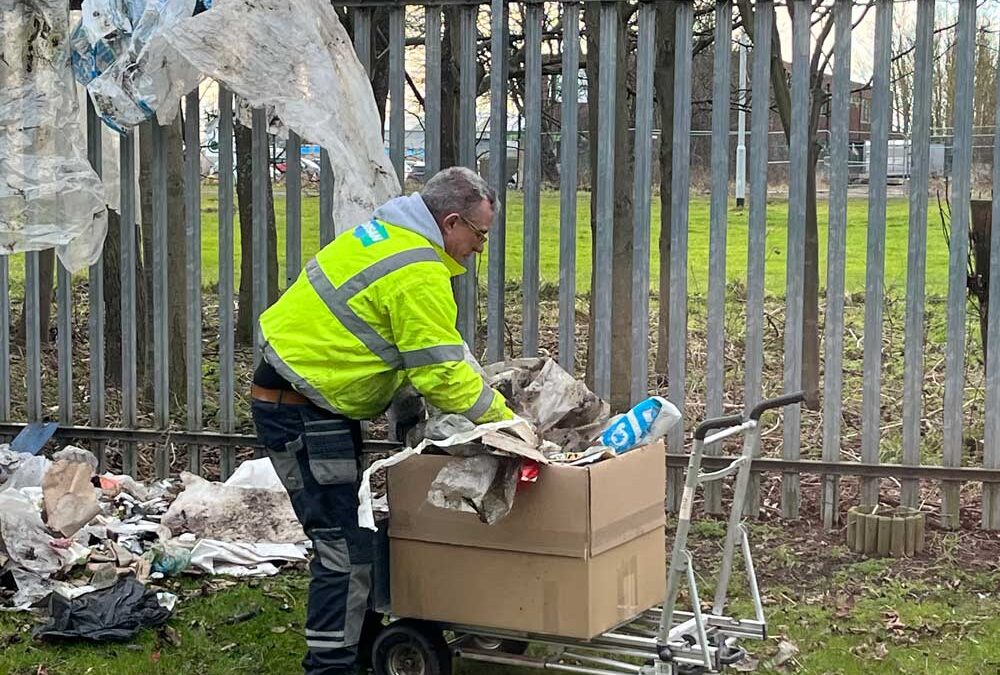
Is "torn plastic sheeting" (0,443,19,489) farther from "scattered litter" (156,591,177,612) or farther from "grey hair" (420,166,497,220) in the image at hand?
"grey hair" (420,166,497,220)

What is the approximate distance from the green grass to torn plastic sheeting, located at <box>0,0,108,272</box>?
1.38 meters

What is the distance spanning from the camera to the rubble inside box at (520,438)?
13.2 ft

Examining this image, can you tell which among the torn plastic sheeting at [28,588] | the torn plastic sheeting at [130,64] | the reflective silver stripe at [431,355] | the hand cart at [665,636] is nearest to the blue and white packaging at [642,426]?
the hand cart at [665,636]

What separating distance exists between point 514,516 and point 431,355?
1.88ft

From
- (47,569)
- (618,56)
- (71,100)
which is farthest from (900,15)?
(47,569)

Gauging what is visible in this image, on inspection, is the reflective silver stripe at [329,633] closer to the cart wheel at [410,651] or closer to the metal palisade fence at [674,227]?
the cart wheel at [410,651]

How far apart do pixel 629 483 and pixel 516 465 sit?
451mm

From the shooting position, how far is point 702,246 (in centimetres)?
1391

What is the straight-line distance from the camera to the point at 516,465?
13.2 ft

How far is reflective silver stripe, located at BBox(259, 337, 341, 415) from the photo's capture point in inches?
168

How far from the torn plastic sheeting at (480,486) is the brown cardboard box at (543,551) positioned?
10 centimetres

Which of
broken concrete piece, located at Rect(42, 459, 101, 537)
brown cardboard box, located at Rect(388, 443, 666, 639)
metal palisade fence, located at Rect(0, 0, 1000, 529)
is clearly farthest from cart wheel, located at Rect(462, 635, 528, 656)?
broken concrete piece, located at Rect(42, 459, 101, 537)

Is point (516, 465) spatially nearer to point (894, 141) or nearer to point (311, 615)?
point (311, 615)

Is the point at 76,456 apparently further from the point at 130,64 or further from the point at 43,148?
the point at 130,64
